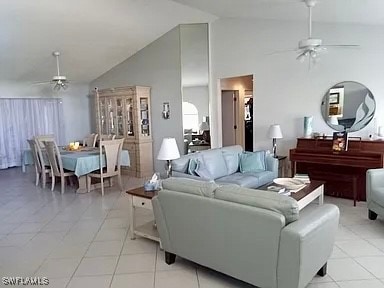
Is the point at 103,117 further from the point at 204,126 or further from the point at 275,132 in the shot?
the point at 275,132

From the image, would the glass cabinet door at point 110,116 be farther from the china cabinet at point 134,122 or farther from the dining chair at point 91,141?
the dining chair at point 91,141

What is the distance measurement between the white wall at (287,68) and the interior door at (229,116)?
104 cm

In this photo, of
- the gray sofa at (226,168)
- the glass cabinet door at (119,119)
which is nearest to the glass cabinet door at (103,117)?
the glass cabinet door at (119,119)

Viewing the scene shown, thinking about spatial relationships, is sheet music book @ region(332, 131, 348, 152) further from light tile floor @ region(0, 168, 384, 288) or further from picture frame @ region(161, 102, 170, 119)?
picture frame @ region(161, 102, 170, 119)

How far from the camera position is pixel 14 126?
7.88m

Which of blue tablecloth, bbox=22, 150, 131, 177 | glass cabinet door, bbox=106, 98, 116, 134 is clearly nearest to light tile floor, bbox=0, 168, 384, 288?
blue tablecloth, bbox=22, 150, 131, 177

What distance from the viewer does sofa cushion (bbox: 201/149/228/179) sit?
436 centimetres

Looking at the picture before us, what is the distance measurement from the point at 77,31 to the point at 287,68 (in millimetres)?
3971

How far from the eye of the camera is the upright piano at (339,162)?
4445 millimetres

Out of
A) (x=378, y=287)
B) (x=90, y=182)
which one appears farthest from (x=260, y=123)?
(x=378, y=287)

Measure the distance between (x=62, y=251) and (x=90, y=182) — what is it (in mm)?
2604

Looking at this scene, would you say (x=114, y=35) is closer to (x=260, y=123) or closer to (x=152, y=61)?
(x=152, y=61)

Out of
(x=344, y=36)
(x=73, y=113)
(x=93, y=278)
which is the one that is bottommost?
(x=93, y=278)

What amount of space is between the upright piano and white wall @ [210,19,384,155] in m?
0.42
